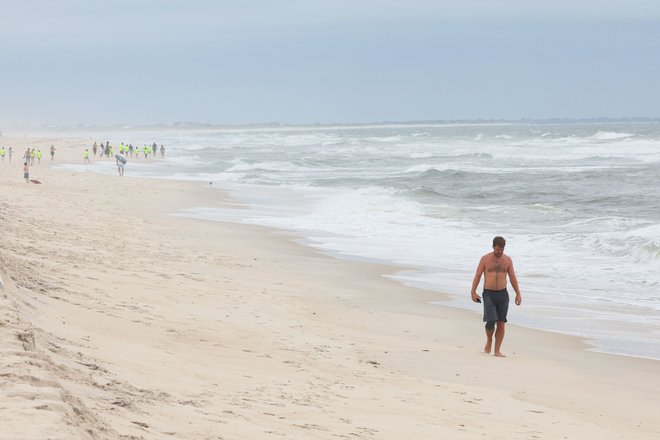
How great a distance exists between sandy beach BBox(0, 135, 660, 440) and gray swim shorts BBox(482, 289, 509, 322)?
0.42 meters

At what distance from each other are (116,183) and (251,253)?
1879cm

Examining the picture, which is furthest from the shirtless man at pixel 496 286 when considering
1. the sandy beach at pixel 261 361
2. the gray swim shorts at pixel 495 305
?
the sandy beach at pixel 261 361

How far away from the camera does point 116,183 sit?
33594 millimetres

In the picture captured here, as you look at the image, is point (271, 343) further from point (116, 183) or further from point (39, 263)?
point (116, 183)

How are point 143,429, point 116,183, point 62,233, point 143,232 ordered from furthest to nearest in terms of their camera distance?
point 116,183 → point 143,232 → point 62,233 → point 143,429

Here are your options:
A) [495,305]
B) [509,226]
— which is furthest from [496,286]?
[509,226]

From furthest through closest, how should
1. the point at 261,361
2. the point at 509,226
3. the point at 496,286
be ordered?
1. the point at 509,226
2. the point at 496,286
3. the point at 261,361

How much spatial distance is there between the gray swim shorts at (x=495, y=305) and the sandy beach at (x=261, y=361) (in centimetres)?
42

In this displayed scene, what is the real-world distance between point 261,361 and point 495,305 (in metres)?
3.01

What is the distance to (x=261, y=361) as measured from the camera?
756cm

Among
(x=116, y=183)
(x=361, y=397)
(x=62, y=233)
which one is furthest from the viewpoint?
(x=116, y=183)

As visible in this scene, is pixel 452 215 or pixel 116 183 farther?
pixel 116 183

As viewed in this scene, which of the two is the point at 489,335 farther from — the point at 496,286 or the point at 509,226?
the point at 509,226

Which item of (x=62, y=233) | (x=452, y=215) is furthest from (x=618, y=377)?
(x=452, y=215)
